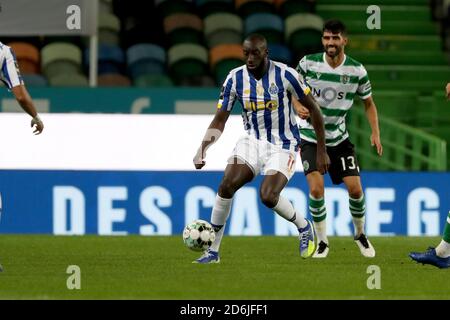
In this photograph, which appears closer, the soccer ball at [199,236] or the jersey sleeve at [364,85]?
the soccer ball at [199,236]

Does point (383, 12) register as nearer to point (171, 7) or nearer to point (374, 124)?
point (171, 7)

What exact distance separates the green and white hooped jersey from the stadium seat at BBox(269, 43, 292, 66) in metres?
6.65

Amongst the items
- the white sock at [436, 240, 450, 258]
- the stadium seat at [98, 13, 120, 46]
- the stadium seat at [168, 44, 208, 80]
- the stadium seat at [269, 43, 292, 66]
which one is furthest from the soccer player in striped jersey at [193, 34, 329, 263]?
the stadium seat at [98, 13, 120, 46]

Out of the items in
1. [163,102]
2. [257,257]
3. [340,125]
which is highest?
[163,102]

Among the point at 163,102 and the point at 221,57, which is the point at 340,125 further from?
the point at 221,57

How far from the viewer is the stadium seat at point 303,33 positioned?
20.3 meters

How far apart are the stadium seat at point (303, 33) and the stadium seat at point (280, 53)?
0.27m

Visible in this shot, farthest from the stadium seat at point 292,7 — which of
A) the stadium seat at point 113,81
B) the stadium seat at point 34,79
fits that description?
the stadium seat at point 34,79

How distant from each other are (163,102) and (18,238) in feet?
9.20

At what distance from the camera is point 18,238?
15375 mm

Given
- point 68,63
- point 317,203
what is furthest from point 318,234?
point 68,63

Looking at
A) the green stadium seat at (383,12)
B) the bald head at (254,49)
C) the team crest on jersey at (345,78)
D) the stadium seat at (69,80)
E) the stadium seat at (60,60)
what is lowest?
the bald head at (254,49)

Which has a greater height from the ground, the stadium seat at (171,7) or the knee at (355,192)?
the stadium seat at (171,7)

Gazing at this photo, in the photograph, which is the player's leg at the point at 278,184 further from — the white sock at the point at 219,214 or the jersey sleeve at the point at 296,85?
the jersey sleeve at the point at 296,85
